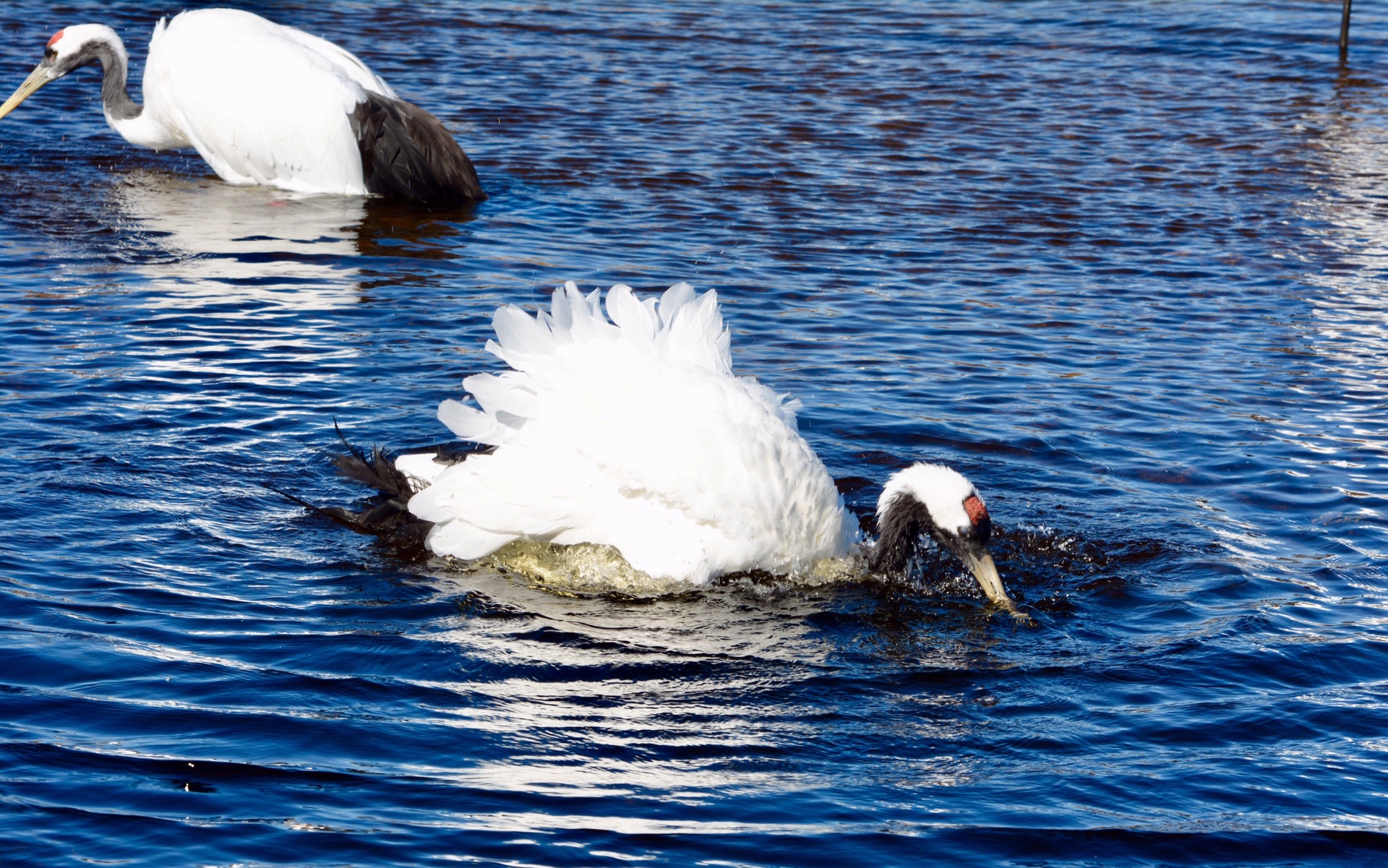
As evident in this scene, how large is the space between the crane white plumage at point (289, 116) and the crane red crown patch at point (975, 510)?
6.58 m

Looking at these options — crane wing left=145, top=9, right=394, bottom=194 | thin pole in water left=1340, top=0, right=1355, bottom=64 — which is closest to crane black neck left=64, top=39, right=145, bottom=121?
crane wing left=145, top=9, right=394, bottom=194

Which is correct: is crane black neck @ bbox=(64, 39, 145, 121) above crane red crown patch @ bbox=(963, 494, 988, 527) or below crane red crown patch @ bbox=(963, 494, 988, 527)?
above

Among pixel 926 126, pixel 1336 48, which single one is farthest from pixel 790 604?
pixel 1336 48

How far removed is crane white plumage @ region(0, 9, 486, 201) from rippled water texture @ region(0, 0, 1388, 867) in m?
0.33

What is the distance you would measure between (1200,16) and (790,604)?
16.2m

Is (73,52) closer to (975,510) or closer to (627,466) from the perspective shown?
(627,466)

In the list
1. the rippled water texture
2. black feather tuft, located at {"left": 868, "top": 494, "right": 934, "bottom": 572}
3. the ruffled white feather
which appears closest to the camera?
the rippled water texture

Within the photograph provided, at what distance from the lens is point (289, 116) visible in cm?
1205

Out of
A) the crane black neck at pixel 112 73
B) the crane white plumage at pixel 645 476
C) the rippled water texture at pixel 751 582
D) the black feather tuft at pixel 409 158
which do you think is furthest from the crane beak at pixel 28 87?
the crane white plumage at pixel 645 476

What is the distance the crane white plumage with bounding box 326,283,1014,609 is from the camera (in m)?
6.14

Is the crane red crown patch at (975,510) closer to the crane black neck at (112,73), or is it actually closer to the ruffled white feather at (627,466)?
the ruffled white feather at (627,466)

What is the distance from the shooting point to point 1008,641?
5.94 metres

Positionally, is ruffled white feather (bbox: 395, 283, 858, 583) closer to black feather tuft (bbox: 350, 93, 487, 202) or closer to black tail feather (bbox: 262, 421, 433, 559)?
black tail feather (bbox: 262, 421, 433, 559)

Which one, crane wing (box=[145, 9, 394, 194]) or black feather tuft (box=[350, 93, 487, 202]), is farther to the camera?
crane wing (box=[145, 9, 394, 194])
